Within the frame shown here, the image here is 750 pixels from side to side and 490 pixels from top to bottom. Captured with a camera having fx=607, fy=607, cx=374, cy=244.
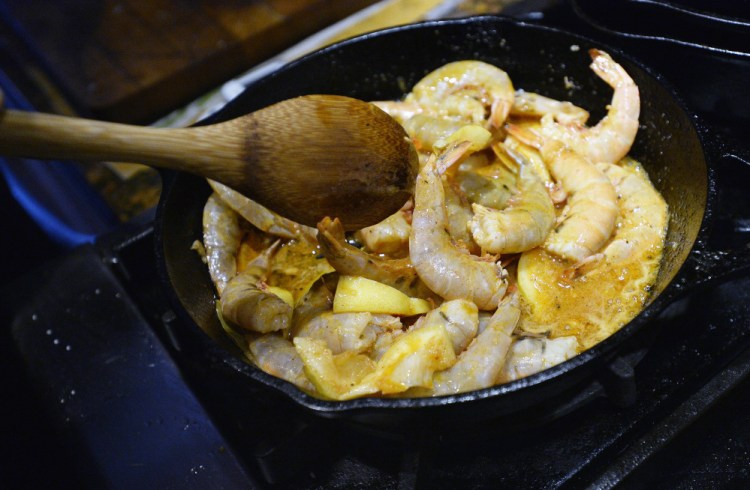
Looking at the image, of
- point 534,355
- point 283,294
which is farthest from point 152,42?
point 534,355

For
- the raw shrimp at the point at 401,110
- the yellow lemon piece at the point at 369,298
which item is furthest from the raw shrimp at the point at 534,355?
the raw shrimp at the point at 401,110

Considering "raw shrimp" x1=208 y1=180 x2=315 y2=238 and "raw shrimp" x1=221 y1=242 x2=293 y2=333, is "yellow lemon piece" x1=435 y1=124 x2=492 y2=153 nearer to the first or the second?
"raw shrimp" x1=208 y1=180 x2=315 y2=238

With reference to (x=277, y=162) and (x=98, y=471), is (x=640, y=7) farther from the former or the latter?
(x=98, y=471)

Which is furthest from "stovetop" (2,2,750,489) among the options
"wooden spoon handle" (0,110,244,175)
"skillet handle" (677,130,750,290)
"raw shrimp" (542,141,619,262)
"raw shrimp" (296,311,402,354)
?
"wooden spoon handle" (0,110,244,175)

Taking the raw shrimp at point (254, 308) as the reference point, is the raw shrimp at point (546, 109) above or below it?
below

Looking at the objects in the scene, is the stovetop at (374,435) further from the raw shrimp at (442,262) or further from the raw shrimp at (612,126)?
the raw shrimp at (442,262)

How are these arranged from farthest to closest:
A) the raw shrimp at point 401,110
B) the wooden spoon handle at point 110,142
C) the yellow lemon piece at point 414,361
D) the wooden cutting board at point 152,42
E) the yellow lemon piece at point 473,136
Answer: the wooden cutting board at point 152,42, the raw shrimp at point 401,110, the yellow lemon piece at point 473,136, the yellow lemon piece at point 414,361, the wooden spoon handle at point 110,142

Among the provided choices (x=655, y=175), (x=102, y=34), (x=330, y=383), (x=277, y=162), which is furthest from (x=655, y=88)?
(x=102, y=34)
